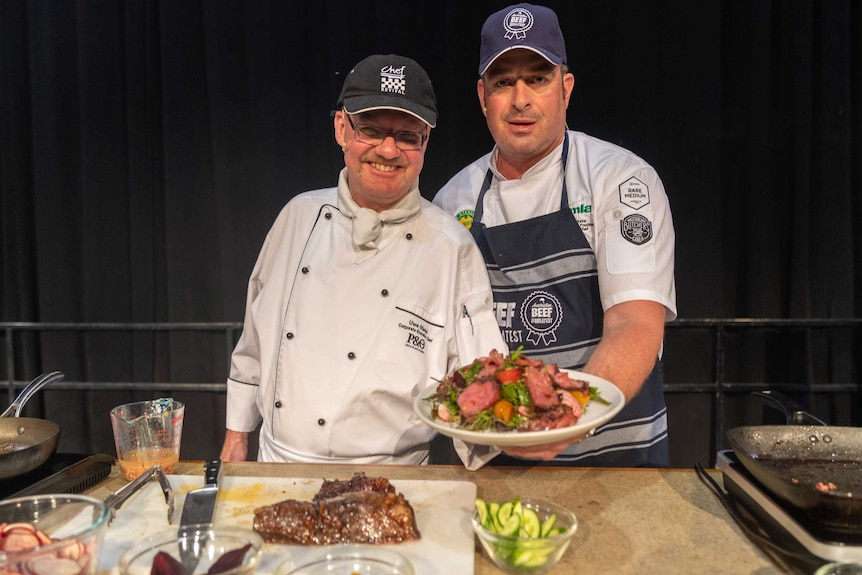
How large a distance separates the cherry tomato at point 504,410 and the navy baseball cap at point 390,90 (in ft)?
2.94

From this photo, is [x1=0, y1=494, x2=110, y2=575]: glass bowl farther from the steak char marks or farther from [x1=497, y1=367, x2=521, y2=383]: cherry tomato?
[x1=497, y1=367, x2=521, y2=383]: cherry tomato

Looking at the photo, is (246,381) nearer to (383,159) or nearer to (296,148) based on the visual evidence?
(383,159)

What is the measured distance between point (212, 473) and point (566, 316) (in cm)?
119

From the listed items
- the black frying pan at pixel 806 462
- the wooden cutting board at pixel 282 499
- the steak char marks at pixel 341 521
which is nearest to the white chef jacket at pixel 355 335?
the wooden cutting board at pixel 282 499

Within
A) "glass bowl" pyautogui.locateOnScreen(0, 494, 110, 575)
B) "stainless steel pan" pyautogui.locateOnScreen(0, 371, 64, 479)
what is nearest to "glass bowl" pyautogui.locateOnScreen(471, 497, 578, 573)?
"glass bowl" pyautogui.locateOnScreen(0, 494, 110, 575)

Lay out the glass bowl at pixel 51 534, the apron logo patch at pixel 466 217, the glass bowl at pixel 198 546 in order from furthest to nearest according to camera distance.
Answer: the apron logo patch at pixel 466 217 → the glass bowl at pixel 198 546 → the glass bowl at pixel 51 534

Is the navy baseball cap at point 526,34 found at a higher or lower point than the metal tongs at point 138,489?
higher

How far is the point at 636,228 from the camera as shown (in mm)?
2117

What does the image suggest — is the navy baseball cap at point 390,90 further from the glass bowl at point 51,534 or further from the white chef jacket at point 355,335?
the glass bowl at point 51,534

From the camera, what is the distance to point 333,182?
13.4ft

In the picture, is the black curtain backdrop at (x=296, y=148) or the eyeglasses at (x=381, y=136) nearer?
the eyeglasses at (x=381, y=136)

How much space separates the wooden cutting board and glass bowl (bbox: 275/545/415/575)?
5cm

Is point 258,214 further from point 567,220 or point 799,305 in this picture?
point 799,305

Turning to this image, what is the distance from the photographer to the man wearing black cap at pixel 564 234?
2100 millimetres
